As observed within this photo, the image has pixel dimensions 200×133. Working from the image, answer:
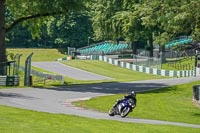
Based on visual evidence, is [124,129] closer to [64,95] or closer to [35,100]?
[35,100]

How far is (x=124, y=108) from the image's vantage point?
911 inches

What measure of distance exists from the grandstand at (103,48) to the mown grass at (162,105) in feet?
202

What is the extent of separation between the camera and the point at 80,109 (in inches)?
1011

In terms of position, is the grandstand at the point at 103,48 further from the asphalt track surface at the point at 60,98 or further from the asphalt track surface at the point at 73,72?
the asphalt track surface at the point at 60,98

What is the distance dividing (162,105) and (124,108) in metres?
6.67

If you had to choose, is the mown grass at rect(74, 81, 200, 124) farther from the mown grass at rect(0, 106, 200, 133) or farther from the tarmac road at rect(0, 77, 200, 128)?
the mown grass at rect(0, 106, 200, 133)

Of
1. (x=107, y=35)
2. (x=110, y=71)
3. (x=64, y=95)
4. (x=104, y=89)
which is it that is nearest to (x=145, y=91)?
(x=104, y=89)

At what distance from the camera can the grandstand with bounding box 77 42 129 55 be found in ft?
320

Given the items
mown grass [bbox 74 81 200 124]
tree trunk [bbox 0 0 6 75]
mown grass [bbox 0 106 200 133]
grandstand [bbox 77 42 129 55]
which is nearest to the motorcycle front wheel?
mown grass [bbox 74 81 200 124]

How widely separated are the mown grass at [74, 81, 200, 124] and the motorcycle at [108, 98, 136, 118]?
1.45 meters

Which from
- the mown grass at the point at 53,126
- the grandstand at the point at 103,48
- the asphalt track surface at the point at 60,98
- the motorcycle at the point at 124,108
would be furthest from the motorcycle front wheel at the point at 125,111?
the grandstand at the point at 103,48

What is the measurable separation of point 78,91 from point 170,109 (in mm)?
9112

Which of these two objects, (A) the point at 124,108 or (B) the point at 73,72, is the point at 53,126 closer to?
(A) the point at 124,108

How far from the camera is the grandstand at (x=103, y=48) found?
9753cm
